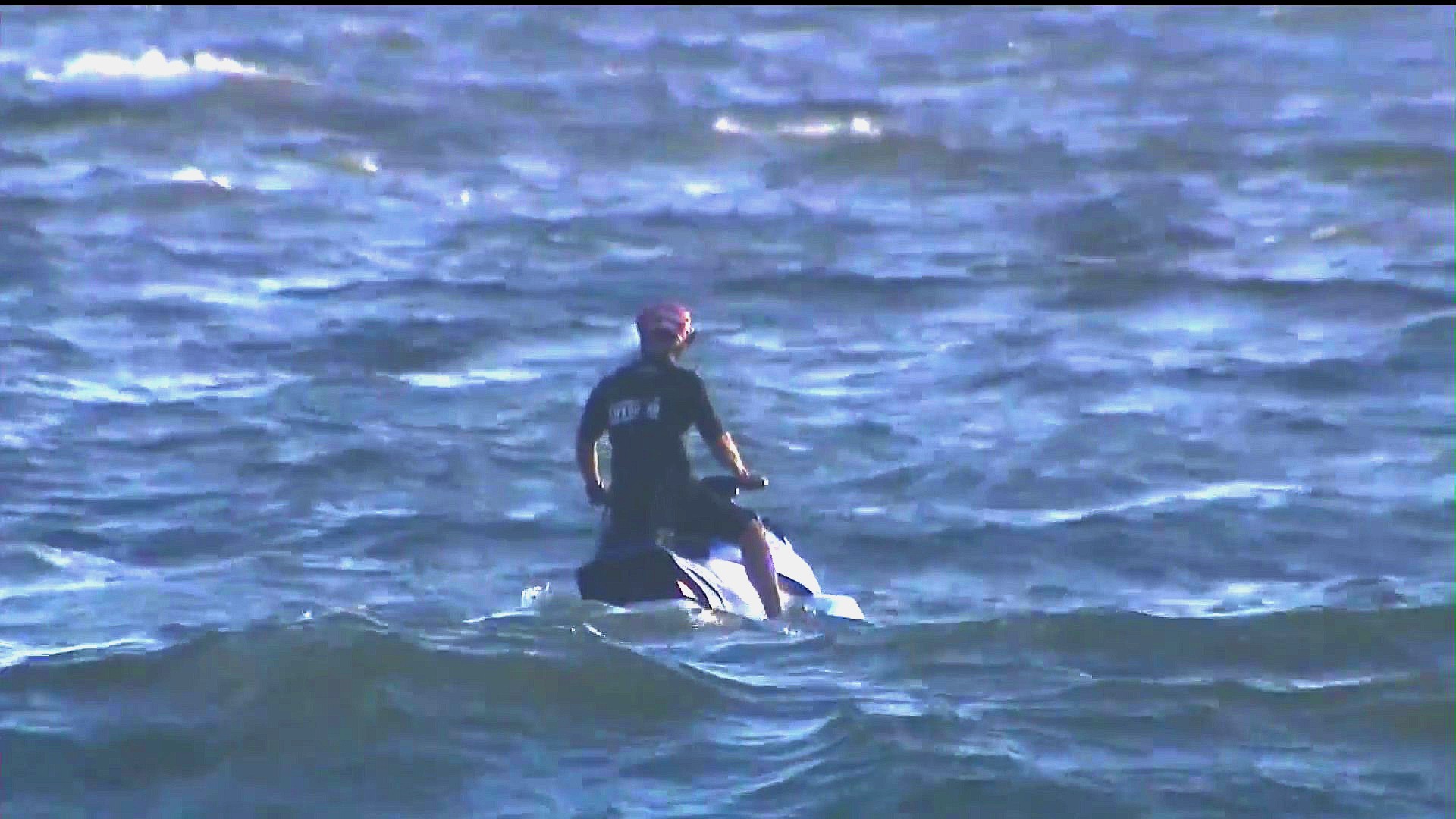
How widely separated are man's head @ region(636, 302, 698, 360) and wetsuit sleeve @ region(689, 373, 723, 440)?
17 centimetres

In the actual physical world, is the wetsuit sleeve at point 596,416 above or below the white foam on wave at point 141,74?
below

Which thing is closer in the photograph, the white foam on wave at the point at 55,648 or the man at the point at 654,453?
the white foam on wave at the point at 55,648

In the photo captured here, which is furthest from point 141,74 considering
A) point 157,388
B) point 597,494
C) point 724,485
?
point 597,494

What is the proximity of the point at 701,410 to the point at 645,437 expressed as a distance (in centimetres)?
31

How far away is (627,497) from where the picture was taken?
510 inches

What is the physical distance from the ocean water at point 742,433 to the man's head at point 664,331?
3.96 ft

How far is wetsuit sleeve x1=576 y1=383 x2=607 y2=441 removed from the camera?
12.8 meters

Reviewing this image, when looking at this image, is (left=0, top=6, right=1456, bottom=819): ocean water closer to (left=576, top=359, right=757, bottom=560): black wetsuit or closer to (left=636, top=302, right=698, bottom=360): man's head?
(left=576, top=359, right=757, bottom=560): black wetsuit

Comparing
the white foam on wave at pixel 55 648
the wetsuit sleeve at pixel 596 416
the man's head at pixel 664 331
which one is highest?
the man's head at pixel 664 331

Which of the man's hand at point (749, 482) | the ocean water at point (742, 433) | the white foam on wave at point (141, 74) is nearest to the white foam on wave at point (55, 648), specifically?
the ocean water at point (742, 433)

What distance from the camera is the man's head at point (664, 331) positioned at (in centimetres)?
1266

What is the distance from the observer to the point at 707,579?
42.2ft

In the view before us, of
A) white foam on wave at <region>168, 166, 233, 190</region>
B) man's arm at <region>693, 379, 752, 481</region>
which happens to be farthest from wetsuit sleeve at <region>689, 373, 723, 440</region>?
white foam on wave at <region>168, 166, 233, 190</region>

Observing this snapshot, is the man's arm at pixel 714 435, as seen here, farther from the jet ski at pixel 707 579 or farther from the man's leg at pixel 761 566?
the man's leg at pixel 761 566
